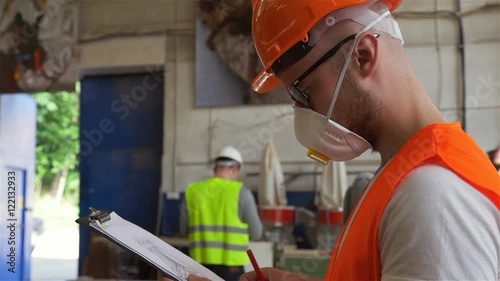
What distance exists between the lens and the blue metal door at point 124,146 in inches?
216

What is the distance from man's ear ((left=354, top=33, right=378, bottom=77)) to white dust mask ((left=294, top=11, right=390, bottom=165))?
27 millimetres

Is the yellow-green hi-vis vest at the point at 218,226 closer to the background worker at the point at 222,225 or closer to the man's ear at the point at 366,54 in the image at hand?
the background worker at the point at 222,225

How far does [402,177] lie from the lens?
641 millimetres

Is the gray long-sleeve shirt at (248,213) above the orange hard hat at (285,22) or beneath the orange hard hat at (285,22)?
beneath

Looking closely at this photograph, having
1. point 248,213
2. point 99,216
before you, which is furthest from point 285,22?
point 248,213

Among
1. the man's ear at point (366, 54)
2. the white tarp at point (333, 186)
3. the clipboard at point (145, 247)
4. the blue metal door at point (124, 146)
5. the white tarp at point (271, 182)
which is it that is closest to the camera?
the man's ear at point (366, 54)

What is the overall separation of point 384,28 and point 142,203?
4961mm

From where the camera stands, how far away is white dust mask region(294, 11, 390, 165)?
812mm

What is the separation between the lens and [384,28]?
30.5 inches

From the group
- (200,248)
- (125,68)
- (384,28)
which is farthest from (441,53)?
(384,28)

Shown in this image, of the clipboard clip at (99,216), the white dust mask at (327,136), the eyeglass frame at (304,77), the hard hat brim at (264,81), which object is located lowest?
the clipboard clip at (99,216)

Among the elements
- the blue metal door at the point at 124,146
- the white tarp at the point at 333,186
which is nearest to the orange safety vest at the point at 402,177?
the white tarp at the point at 333,186

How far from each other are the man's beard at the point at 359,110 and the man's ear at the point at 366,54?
23mm

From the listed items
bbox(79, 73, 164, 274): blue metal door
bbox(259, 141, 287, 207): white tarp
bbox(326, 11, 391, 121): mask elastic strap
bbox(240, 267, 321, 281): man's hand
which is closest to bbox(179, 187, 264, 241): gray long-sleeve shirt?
bbox(259, 141, 287, 207): white tarp
